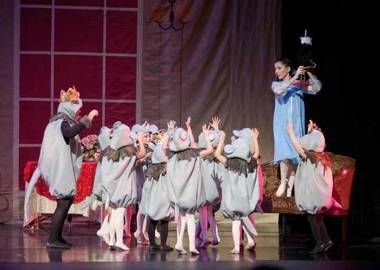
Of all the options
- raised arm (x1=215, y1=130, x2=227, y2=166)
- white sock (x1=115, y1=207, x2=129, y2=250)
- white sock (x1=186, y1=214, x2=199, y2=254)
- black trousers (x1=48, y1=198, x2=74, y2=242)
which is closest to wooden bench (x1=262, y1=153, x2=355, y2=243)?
raised arm (x1=215, y1=130, x2=227, y2=166)

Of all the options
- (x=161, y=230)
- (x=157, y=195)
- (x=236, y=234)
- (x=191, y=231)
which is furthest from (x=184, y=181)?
(x=236, y=234)

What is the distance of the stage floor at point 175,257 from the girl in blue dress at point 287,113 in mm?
728

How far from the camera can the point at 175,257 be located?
732cm

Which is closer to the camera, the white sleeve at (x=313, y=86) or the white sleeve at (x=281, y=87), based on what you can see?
the white sleeve at (x=281, y=87)

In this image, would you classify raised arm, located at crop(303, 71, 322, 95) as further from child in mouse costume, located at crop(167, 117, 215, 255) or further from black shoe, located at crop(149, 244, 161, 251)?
black shoe, located at crop(149, 244, 161, 251)

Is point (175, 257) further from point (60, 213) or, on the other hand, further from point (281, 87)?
point (281, 87)

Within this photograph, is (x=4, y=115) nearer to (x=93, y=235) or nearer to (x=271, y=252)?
(x=93, y=235)

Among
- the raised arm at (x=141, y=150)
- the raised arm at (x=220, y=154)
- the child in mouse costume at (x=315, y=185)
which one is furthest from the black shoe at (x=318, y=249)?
the raised arm at (x=141, y=150)

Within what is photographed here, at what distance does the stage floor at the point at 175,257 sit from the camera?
692cm

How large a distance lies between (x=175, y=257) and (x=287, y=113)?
2182mm

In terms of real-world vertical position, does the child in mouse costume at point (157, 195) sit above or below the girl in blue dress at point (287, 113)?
below

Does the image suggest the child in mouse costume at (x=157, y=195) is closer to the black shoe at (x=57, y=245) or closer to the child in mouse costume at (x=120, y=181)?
the child in mouse costume at (x=120, y=181)

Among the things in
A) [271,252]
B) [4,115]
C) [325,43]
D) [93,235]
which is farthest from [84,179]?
[325,43]

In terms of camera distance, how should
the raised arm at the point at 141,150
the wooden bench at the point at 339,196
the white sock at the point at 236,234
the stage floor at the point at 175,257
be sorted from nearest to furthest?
the stage floor at the point at 175,257, the white sock at the point at 236,234, the raised arm at the point at 141,150, the wooden bench at the point at 339,196
